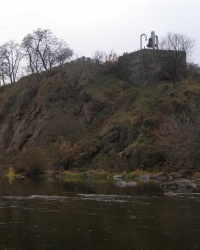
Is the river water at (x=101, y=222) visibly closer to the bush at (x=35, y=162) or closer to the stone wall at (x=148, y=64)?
the bush at (x=35, y=162)

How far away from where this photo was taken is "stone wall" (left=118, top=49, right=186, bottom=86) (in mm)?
68938

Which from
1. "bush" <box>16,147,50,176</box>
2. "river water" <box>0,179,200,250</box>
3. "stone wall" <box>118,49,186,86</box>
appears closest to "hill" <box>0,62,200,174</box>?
"bush" <box>16,147,50,176</box>

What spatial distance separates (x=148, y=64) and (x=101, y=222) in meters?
53.0

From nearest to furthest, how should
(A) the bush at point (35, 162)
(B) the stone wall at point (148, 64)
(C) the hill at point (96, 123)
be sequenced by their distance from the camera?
(C) the hill at point (96, 123) → (A) the bush at point (35, 162) → (B) the stone wall at point (148, 64)

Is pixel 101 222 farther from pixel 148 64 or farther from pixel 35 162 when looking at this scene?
pixel 148 64

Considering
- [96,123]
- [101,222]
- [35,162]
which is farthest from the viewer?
[96,123]

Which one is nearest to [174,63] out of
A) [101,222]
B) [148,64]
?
[148,64]

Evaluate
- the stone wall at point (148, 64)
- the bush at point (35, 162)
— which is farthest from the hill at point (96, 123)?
the stone wall at point (148, 64)

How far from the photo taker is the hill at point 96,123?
51375 mm

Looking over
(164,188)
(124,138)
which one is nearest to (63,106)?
(124,138)

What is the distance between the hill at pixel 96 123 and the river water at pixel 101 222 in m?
18.9

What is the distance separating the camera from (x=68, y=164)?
6028 cm

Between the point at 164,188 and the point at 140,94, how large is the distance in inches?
1253

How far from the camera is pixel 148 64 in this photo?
71062 millimetres
